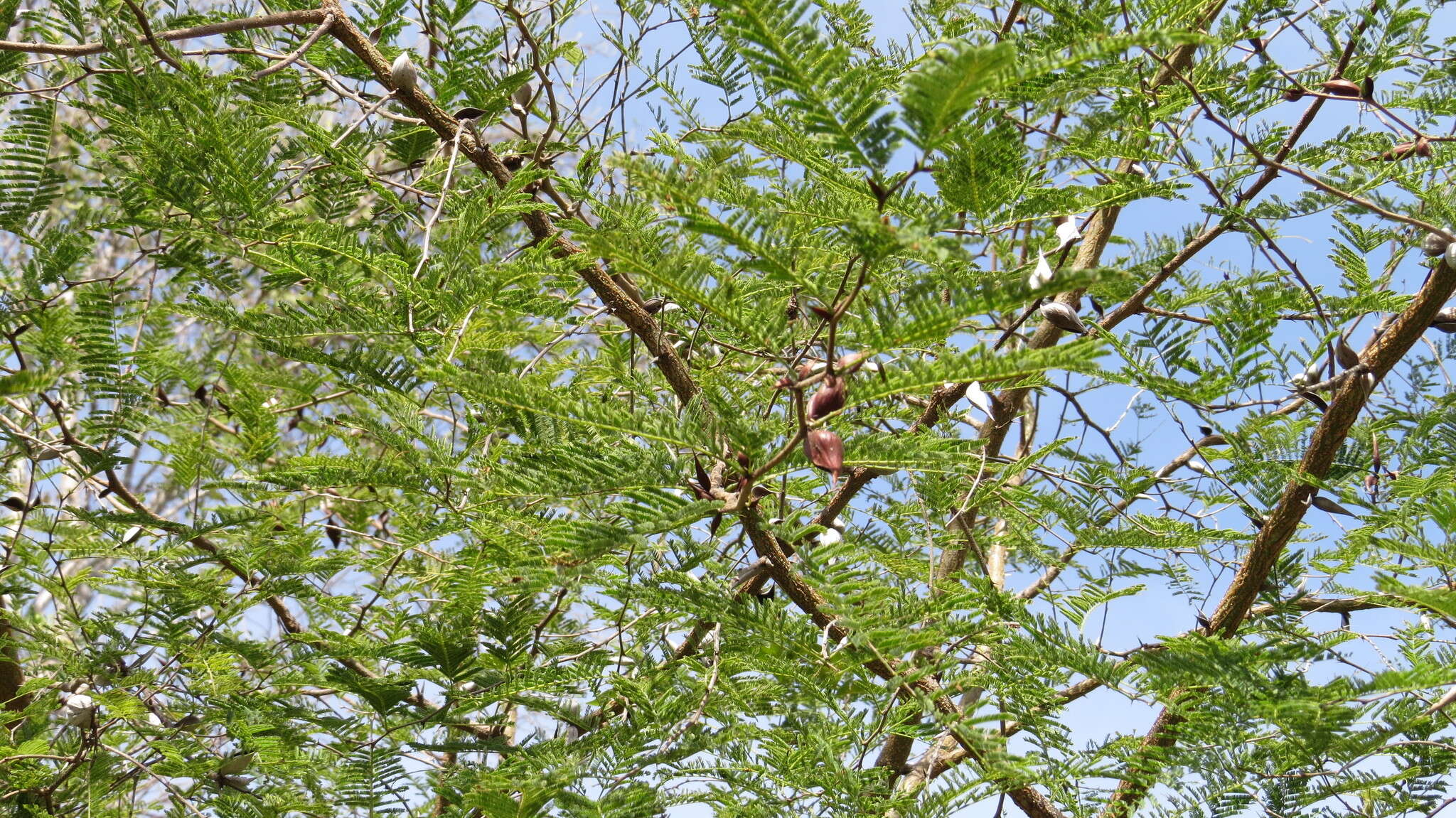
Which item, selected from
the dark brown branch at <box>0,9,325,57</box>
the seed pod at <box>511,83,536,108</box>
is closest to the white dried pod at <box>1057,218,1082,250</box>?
the seed pod at <box>511,83,536,108</box>

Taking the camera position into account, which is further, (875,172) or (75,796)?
(75,796)

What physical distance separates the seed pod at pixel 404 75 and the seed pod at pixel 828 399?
3.88 feet

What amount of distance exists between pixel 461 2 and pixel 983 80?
158 centimetres

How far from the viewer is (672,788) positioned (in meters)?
1.82

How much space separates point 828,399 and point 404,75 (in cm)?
121

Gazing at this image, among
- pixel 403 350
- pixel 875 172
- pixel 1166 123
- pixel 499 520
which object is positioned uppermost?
pixel 1166 123

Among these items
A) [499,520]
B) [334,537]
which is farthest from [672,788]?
[334,537]

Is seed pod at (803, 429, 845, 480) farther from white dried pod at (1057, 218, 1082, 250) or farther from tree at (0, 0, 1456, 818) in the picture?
white dried pod at (1057, 218, 1082, 250)

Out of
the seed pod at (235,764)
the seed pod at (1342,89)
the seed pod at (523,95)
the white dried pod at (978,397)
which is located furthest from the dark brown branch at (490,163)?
the seed pod at (1342,89)

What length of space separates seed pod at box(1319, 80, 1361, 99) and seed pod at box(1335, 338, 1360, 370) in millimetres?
456

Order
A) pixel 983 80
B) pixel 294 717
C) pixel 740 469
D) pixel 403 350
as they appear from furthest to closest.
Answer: pixel 294 717
pixel 403 350
pixel 740 469
pixel 983 80

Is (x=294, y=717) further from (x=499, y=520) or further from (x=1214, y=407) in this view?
(x=1214, y=407)

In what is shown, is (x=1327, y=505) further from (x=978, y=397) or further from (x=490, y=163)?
(x=490, y=163)

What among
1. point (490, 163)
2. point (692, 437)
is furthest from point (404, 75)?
point (692, 437)
